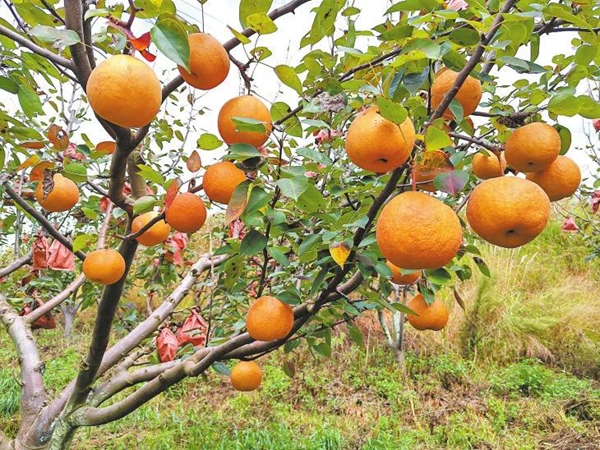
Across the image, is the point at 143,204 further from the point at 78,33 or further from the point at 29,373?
the point at 29,373

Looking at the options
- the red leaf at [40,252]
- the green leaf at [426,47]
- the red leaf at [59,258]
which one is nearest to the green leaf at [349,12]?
the green leaf at [426,47]

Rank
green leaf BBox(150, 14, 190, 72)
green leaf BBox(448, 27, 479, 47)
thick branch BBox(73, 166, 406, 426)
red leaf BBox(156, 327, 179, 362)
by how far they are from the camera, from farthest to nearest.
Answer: red leaf BBox(156, 327, 179, 362)
thick branch BBox(73, 166, 406, 426)
green leaf BBox(448, 27, 479, 47)
green leaf BBox(150, 14, 190, 72)

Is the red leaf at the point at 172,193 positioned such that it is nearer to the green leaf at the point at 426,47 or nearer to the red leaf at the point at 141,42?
the red leaf at the point at 141,42

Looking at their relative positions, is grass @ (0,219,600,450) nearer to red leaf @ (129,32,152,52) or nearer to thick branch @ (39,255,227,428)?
thick branch @ (39,255,227,428)

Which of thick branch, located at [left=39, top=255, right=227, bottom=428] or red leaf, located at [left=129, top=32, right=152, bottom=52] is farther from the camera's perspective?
thick branch, located at [left=39, top=255, right=227, bottom=428]

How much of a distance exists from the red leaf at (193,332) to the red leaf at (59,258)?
1.61 ft

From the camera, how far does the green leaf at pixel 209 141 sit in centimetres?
73

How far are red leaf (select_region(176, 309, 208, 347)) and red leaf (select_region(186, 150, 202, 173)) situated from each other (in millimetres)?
987

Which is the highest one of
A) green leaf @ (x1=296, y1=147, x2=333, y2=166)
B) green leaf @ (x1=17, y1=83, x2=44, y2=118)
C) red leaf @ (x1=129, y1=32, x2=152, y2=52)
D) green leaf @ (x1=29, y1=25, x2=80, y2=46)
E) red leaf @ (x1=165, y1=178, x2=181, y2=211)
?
green leaf @ (x1=17, y1=83, x2=44, y2=118)

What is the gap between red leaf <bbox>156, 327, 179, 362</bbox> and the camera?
1.63 m

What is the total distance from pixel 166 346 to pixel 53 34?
1339mm

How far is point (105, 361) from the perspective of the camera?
1.45m

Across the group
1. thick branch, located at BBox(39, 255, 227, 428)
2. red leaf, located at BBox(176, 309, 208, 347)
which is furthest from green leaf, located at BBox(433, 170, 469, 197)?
red leaf, located at BBox(176, 309, 208, 347)

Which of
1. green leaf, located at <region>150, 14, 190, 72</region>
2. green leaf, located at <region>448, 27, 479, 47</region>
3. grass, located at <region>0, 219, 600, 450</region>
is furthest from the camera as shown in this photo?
grass, located at <region>0, 219, 600, 450</region>
